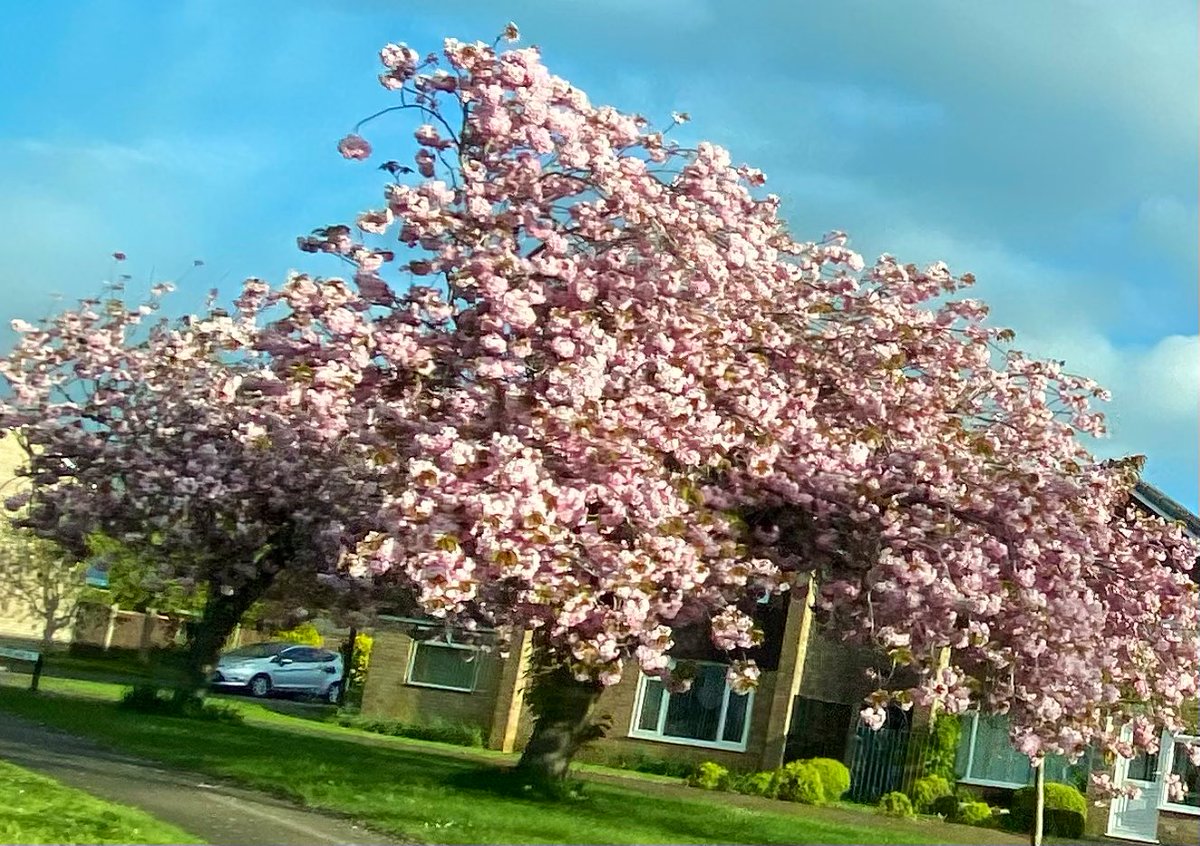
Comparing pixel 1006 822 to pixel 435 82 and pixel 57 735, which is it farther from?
pixel 435 82

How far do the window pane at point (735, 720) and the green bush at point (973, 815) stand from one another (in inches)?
234

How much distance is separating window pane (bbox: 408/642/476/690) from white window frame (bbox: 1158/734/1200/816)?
14.3m

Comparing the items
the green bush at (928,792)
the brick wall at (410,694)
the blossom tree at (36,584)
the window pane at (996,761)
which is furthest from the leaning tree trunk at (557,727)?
the blossom tree at (36,584)

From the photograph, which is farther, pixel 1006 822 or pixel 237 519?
pixel 1006 822

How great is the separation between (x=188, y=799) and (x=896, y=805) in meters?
14.2

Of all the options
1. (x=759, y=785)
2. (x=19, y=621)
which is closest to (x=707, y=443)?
(x=759, y=785)

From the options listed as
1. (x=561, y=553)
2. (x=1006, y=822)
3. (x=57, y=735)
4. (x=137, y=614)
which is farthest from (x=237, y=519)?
(x=137, y=614)

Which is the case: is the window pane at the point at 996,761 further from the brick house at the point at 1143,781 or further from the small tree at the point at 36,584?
the small tree at the point at 36,584

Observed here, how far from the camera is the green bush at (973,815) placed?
2436 cm

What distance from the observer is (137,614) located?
36438 millimetres

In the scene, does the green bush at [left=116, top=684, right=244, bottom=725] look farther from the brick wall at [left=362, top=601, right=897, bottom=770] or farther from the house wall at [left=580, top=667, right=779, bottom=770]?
the house wall at [left=580, top=667, right=779, bottom=770]

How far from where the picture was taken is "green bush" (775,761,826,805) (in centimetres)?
2456

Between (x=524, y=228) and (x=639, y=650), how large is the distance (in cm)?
399

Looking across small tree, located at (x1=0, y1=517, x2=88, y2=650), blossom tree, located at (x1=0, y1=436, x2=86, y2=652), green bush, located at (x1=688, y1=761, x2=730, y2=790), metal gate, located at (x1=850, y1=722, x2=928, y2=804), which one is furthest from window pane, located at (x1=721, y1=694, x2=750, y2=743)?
small tree, located at (x1=0, y1=517, x2=88, y2=650)
